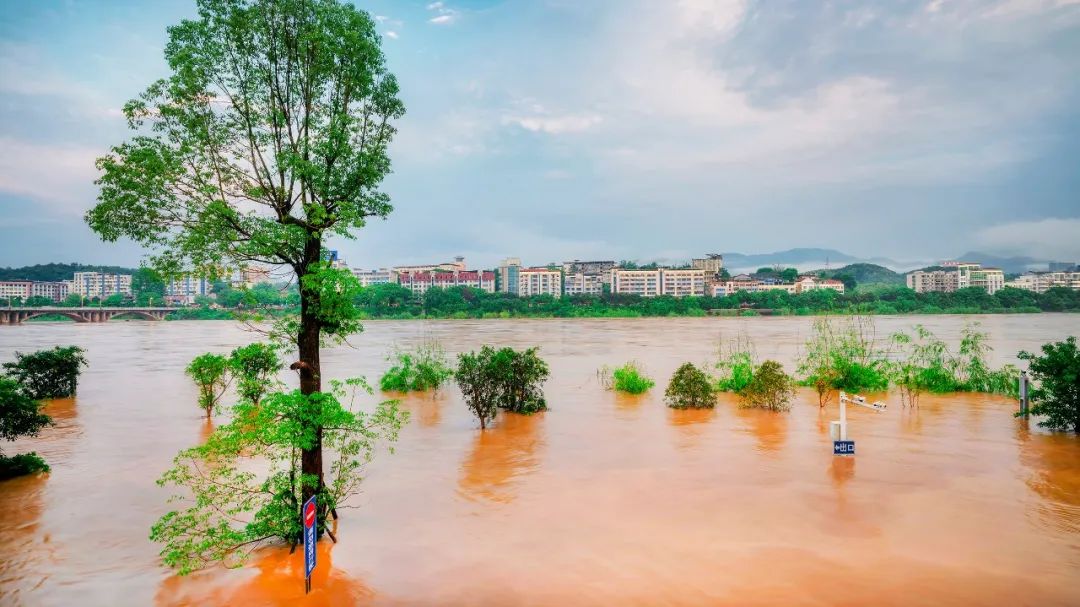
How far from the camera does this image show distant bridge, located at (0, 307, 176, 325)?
75.8m

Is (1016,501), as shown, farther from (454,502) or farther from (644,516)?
(454,502)

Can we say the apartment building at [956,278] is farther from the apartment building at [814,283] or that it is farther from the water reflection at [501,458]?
the water reflection at [501,458]

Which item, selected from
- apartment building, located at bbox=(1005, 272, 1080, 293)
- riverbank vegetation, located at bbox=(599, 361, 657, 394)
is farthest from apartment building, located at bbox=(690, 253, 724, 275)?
riverbank vegetation, located at bbox=(599, 361, 657, 394)

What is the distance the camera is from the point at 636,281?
469 feet

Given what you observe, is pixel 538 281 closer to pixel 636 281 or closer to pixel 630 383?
pixel 636 281

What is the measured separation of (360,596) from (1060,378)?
505 inches

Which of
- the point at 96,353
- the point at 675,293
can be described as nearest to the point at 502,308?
the point at 96,353

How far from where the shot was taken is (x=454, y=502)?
8133 mm

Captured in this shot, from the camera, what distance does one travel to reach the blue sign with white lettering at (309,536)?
5355 millimetres

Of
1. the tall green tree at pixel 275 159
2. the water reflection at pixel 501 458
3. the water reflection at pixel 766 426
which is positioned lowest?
the water reflection at pixel 501 458

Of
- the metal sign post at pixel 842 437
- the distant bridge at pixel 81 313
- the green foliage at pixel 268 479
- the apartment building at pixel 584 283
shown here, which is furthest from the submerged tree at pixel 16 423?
the apartment building at pixel 584 283

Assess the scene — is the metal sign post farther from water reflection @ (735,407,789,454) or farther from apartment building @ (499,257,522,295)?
apartment building @ (499,257,522,295)

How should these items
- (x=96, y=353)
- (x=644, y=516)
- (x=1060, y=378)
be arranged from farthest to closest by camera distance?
(x=96, y=353)
(x=1060, y=378)
(x=644, y=516)

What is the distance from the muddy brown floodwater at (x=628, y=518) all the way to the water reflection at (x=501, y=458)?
0.06 metres
